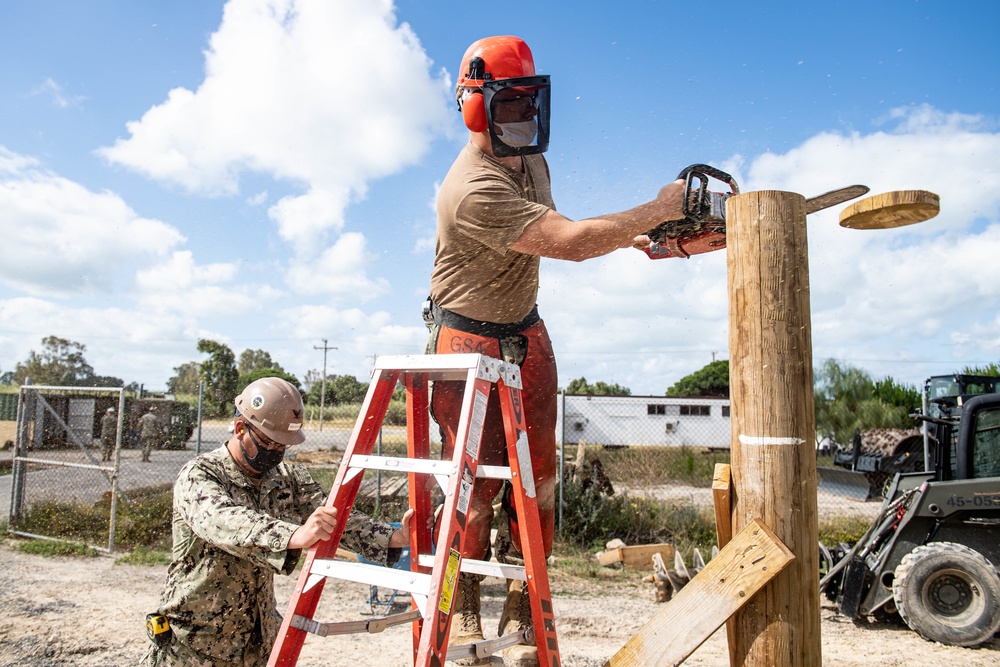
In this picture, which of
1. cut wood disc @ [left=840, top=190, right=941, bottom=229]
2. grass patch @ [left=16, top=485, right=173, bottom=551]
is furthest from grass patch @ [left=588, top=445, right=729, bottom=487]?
cut wood disc @ [left=840, top=190, right=941, bottom=229]

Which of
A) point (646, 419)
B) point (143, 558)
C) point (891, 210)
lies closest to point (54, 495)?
point (143, 558)

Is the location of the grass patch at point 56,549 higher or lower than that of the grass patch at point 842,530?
lower

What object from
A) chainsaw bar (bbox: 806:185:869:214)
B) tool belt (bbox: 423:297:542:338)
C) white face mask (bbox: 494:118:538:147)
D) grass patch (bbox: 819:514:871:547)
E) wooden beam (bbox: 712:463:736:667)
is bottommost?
grass patch (bbox: 819:514:871:547)

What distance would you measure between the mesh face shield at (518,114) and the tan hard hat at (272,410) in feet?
4.31

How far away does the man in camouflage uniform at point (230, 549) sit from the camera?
8.68 feet

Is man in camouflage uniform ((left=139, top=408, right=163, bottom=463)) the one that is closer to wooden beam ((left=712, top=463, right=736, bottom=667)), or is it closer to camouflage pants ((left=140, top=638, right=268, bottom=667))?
camouflage pants ((left=140, top=638, right=268, bottom=667))

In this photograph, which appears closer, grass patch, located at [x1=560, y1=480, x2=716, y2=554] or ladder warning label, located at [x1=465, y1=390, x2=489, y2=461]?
ladder warning label, located at [x1=465, y1=390, x2=489, y2=461]

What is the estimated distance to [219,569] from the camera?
8.98 feet

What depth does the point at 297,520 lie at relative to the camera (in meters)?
3.10

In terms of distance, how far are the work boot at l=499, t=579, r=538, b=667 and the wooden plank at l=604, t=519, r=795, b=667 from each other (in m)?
0.72

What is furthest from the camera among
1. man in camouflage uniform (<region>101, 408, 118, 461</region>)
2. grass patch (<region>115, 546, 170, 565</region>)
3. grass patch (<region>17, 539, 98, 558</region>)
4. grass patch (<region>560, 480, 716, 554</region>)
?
man in camouflage uniform (<region>101, 408, 118, 461</region>)

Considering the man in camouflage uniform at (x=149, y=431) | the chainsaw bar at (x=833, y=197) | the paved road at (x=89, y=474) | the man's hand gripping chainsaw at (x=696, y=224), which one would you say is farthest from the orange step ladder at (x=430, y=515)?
the man in camouflage uniform at (x=149, y=431)

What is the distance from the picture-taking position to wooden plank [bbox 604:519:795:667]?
2.12 metres

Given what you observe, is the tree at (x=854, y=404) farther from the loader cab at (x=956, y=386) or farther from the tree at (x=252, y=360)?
the tree at (x=252, y=360)
